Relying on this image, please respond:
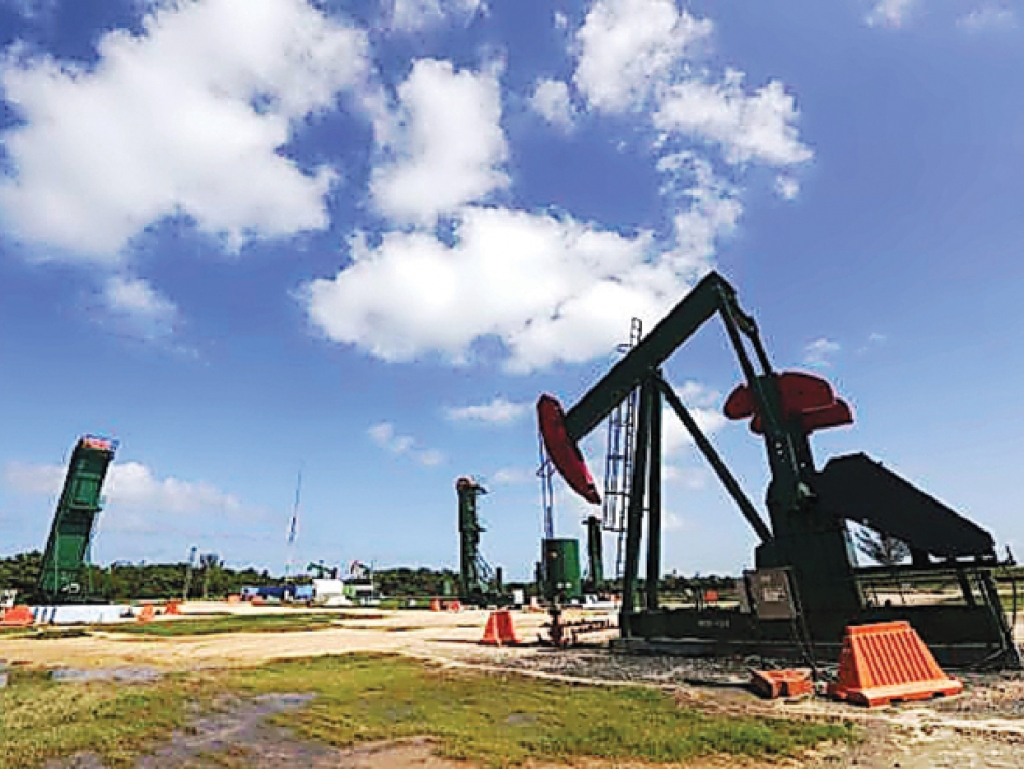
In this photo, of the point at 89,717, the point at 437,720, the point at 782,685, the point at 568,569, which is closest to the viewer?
the point at 437,720

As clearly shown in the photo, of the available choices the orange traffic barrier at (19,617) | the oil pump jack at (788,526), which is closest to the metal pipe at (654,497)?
the oil pump jack at (788,526)

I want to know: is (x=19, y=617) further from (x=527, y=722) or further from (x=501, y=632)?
(x=527, y=722)

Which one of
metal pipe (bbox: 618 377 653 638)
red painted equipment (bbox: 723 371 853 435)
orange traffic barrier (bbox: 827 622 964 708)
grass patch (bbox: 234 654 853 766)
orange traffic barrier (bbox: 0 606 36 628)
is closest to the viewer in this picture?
grass patch (bbox: 234 654 853 766)

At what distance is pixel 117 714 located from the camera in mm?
8578

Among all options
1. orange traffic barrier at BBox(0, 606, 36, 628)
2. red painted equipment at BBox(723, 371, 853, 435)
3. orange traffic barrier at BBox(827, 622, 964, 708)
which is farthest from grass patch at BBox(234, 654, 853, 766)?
orange traffic barrier at BBox(0, 606, 36, 628)

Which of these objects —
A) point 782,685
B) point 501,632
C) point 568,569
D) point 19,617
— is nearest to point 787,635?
point 782,685

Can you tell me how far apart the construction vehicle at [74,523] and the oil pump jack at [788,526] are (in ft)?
95.4

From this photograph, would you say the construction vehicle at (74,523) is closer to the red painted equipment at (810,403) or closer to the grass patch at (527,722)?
the grass patch at (527,722)

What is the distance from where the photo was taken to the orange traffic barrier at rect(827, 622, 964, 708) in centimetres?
843

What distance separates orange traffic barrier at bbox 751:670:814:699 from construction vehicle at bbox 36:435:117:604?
119 feet

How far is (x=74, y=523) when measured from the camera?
36406mm

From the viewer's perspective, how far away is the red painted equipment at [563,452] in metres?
16.4

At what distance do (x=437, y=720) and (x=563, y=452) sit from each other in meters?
9.24

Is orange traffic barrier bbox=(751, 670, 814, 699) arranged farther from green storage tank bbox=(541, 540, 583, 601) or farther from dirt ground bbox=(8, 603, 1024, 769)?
green storage tank bbox=(541, 540, 583, 601)
